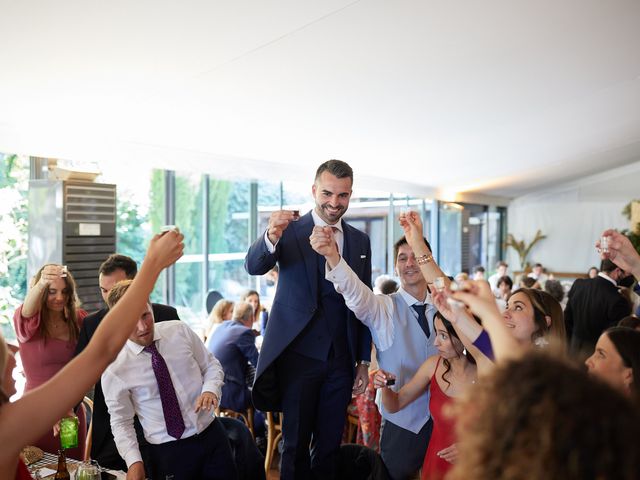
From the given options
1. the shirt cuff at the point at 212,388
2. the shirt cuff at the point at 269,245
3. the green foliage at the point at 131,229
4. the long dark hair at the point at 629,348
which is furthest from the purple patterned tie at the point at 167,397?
the green foliage at the point at 131,229

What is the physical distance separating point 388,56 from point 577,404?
3571 mm

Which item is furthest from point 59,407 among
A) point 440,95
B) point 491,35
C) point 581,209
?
point 581,209

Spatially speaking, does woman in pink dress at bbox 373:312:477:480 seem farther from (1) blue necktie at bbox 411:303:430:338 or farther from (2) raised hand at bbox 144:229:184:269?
(2) raised hand at bbox 144:229:184:269

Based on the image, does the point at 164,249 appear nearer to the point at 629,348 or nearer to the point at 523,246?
the point at 629,348

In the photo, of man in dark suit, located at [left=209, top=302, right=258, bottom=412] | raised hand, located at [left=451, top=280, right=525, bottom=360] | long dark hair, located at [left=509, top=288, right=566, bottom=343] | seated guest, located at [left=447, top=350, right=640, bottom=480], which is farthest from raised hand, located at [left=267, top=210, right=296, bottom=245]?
man in dark suit, located at [left=209, top=302, right=258, bottom=412]

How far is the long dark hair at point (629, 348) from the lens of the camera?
1.68 m

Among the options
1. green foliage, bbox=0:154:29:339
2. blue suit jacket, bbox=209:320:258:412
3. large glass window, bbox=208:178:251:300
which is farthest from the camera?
large glass window, bbox=208:178:251:300

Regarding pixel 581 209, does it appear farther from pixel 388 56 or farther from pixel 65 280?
pixel 65 280

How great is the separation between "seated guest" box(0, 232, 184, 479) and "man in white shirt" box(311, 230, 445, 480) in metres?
1.10

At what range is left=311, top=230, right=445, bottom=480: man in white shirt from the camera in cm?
244

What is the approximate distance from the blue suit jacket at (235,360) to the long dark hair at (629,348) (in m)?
2.81

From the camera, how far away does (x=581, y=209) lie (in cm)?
1378

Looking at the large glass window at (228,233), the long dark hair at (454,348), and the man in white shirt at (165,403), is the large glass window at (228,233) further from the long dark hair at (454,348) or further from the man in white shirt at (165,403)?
the long dark hair at (454,348)

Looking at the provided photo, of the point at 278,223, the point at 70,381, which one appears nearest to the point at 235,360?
the point at 278,223
